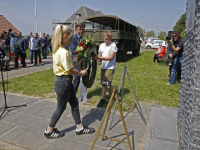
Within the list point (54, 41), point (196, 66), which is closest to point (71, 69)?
point (54, 41)

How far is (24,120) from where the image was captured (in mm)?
3779

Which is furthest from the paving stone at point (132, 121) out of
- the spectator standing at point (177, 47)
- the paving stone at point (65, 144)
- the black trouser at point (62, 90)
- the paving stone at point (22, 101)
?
Answer: the spectator standing at point (177, 47)

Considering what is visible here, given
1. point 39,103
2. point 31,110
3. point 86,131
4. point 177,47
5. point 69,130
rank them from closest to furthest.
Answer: point 86,131
point 69,130
point 31,110
point 39,103
point 177,47

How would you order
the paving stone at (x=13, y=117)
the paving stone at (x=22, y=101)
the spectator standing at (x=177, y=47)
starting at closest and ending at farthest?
the paving stone at (x=13, y=117)
the paving stone at (x=22, y=101)
the spectator standing at (x=177, y=47)

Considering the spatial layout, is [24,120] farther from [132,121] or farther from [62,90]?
[132,121]

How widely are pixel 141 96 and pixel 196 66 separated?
133 inches

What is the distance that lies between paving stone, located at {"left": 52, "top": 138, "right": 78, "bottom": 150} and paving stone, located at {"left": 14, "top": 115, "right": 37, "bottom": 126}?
1056 mm

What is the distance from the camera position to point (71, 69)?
9.01 ft

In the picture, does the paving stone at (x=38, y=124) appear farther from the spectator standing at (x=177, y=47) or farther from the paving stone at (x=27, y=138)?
the spectator standing at (x=177, y=47)

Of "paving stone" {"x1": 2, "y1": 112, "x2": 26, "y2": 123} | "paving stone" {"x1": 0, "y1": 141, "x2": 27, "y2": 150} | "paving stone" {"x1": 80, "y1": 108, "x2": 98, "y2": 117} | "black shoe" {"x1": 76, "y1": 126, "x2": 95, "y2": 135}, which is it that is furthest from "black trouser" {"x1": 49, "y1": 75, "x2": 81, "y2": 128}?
"paving stone" {"x1": 2, "y1": 112, "x2": 26, "y2": 123}

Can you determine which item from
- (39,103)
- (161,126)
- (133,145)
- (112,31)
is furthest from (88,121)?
(112,31)

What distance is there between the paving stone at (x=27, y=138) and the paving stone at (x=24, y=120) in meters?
0.39

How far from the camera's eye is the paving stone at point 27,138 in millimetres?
2970

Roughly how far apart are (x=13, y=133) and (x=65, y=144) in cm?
109
